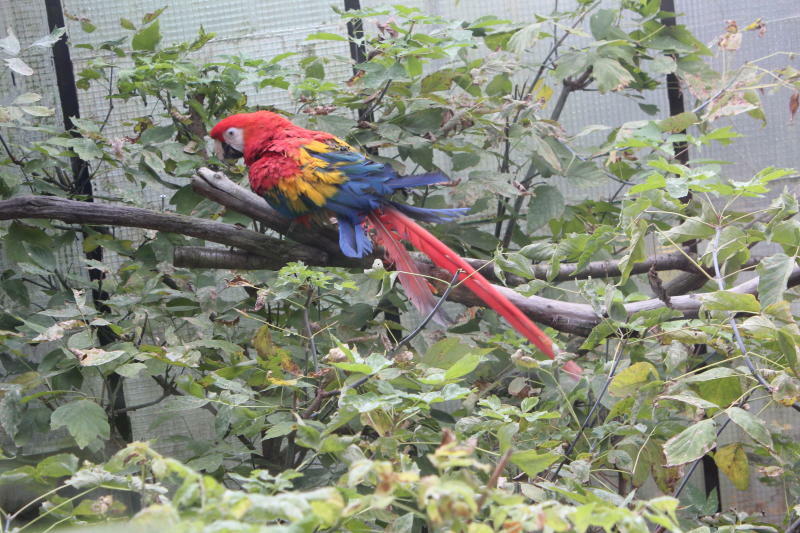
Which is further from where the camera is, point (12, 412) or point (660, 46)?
point (660, 46)

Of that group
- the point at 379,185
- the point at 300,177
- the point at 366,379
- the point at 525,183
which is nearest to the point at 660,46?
the point at 525,183

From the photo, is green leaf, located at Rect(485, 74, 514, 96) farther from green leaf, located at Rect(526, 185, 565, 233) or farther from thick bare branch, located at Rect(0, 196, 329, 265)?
thick bare branch, located at Rect(0, 196, 329, 265)

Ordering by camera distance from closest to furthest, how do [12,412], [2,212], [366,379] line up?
[366,379] < [12,412] < [2,212]

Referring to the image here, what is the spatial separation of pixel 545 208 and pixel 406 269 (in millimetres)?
328

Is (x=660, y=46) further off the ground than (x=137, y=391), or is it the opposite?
(x=660, y=46)

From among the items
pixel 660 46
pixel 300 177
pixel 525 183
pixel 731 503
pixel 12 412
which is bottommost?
pixel 731 503

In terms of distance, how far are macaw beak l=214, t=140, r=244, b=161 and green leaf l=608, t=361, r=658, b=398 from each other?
90 centimetres

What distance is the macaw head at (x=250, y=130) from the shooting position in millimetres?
1314

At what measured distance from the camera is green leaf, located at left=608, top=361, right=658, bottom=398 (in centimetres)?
71

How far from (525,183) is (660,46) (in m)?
0.37

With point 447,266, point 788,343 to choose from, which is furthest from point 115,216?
point 788,343

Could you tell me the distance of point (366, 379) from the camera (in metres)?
0.68

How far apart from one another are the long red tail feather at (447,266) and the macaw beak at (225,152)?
1.11 ft

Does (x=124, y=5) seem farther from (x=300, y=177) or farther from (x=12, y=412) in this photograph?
(x=12, y=412)
